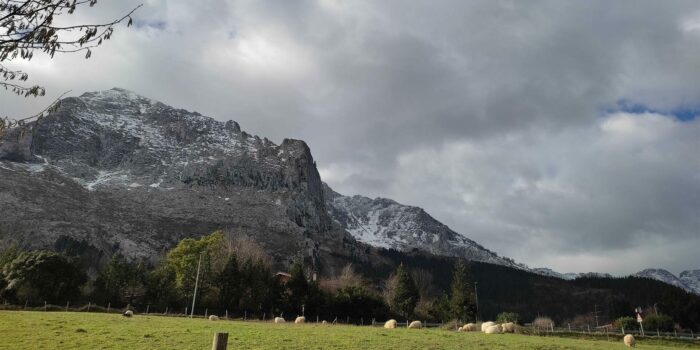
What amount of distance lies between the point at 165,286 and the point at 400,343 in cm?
5755

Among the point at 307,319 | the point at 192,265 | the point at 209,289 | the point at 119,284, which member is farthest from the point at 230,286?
the point at 119,284

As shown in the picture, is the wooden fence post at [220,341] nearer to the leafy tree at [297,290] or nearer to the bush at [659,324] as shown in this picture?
the leafy tree at [297,290]

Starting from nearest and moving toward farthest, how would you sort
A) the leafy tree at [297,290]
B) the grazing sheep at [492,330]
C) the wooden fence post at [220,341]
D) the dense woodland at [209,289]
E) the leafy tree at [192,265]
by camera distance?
the wooden fence post at [220,341] < the grazing sheep at [492,330] < the dense woodland at [209,289] < the leafy tree at [192,265] < the leafy tree at [297,290]

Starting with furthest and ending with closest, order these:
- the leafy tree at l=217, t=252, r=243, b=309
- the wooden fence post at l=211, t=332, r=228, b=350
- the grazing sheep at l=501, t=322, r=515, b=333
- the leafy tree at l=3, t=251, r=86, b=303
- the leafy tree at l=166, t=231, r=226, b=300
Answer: the leafy tree at l=217, t=252, r=243, b=309
the leafy tree at l=166, t=231, r=226, b=300
the leafy tree at l=3, t=251, r=86, b=303
the grazing sheep at l=501, t=322, r=515, b=333
the wooden fence post at l=211, t=332, r=228, b=350

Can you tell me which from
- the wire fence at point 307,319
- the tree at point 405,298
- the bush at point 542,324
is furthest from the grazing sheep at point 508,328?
the tree at point 405,298

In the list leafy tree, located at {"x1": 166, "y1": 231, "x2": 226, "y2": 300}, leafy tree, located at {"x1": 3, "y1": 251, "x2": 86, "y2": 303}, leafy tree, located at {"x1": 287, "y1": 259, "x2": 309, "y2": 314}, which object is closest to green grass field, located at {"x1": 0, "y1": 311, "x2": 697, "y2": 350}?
leafy tree, located at {"x1": 3, "y1": 251, "x2": 86, "y2": 303}

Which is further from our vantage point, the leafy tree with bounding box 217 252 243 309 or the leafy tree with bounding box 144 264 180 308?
the leafy tree with bounding box 217 252 243 309

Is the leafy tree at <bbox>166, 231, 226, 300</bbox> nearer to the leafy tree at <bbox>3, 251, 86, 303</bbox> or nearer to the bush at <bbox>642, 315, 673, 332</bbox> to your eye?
→ the leafy tree at <bbox>3, 251, 86, 303</bbox>

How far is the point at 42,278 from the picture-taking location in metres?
60.9

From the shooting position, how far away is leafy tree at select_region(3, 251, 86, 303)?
58312mm

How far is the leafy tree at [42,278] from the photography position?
2296 inches

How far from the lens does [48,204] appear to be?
162 meters

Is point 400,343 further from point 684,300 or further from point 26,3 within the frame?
point 684,300

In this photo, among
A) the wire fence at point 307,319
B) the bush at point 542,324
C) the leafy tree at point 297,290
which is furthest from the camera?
the leafy tree at point 297,290
